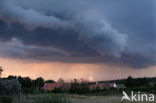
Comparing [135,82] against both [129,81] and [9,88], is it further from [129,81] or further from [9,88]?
[9,88]

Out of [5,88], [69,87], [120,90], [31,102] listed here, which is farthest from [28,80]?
[31,102]

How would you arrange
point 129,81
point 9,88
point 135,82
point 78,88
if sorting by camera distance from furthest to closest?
point 129,81, point 135,82, point 78,88, point 9,88

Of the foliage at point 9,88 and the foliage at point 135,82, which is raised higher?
the foliage at point 9,88

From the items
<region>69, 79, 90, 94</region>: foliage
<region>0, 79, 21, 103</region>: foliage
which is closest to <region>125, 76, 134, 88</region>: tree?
<region>69, 79, 90, 94</region>: foliage

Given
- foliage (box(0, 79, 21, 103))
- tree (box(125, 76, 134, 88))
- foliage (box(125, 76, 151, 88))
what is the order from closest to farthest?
foliage (box(0, 79, 21, 103)), foliage (box(125, 76, 151, 88)), tree (box(125, 76, 134, 88))

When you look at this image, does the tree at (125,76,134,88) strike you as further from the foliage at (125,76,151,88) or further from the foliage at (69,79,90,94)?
the foliage at (69,79,90,94)

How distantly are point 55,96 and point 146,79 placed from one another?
34739 mm

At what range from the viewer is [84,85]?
32719mm

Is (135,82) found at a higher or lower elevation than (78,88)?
higher

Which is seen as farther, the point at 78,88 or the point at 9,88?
the point at 78,88

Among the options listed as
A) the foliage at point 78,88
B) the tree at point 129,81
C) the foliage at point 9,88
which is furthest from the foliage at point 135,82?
the foliage at point 9,88

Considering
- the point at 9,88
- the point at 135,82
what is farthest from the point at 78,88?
the point at 9,88

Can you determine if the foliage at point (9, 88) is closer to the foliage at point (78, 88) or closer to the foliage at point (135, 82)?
the foliage at point (78, 88)

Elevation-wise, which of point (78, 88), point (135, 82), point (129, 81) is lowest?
point (78, 88)
